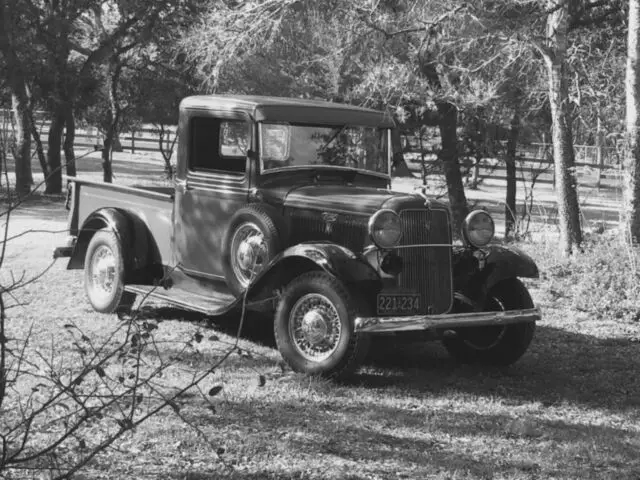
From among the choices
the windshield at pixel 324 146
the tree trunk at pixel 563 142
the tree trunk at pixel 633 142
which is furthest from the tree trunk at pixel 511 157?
the windshield at pixel 324 146

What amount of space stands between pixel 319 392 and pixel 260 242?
1.48 metres

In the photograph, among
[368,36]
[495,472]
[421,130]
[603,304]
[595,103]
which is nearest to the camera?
[495,472]

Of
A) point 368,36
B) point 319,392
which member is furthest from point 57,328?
point 368,36

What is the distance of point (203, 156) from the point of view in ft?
26.2

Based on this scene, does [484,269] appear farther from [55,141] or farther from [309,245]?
[55,141]

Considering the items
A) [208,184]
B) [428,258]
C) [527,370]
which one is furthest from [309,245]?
[527,370]

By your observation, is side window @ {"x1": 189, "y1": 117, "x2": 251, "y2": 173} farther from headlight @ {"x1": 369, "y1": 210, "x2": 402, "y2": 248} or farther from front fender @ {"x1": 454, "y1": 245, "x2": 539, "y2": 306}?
front fender @ {"x1": 454, "y1": 245, "x2": 539, "y2": 306}

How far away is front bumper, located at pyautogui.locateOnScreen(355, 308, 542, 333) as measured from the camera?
614 centimetres

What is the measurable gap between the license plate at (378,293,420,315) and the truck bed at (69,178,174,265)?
2419 millimetres

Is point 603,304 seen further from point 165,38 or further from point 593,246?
point 165,38

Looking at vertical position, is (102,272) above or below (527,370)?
above

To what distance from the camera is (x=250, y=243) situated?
725cm

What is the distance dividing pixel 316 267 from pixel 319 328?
0.48 meters

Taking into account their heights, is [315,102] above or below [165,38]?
below
